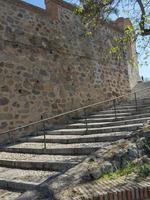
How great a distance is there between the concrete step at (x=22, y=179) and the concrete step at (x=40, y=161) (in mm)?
181

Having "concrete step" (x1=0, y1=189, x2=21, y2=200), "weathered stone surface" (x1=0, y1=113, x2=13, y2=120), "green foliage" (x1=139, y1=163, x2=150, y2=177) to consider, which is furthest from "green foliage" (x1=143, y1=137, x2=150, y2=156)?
"weathered stone surface" (x1=0, y1=113, x2=13, y2=120)

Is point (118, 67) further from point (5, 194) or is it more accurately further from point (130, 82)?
point (5, 194)

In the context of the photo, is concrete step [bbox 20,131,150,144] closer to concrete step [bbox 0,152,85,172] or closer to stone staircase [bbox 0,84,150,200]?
stone staircase [bbox 0,84,150,200]

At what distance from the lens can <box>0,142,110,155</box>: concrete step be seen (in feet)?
23.9

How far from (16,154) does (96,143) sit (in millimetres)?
2009

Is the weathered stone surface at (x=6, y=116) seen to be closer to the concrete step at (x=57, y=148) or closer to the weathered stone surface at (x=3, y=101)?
the weathered stone surface at (x=3, y=101)

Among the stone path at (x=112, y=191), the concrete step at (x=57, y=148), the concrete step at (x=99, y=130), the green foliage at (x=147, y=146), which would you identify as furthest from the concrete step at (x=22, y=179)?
the concrete step at (x=99, y=130)

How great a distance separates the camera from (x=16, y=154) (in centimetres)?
841

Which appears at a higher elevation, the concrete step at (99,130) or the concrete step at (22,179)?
the concrete step at (99,130)

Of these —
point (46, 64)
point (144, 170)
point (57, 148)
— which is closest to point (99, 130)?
point (57, 148)

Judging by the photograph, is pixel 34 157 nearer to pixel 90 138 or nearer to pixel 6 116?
pixel 90 138

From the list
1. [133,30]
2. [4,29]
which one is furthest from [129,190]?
[4,29]

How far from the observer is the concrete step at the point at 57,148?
7.29 metres

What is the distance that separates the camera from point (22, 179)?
20.7ft
